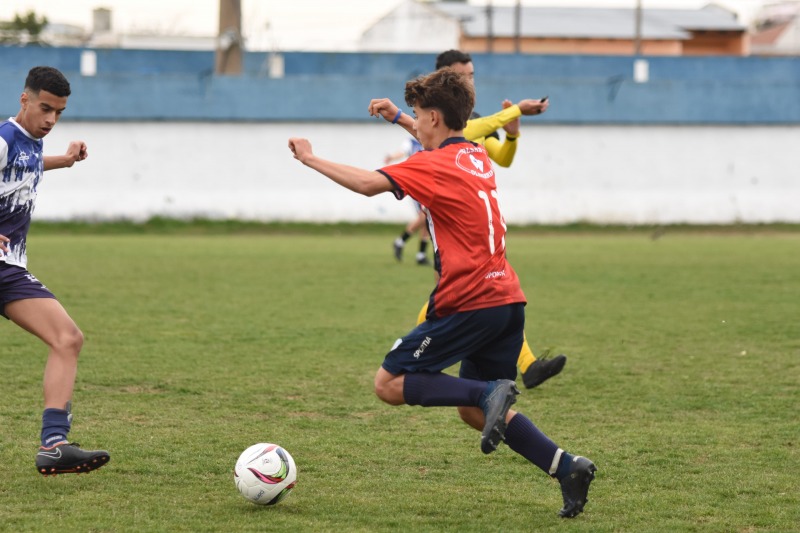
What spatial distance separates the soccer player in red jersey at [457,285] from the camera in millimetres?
4371

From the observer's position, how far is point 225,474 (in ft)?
16.5

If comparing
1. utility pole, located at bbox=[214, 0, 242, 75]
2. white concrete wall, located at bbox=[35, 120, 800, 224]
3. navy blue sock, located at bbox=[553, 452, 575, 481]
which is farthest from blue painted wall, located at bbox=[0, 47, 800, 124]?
navy blue sock, located at bbox=[553, 452, 575, 481]

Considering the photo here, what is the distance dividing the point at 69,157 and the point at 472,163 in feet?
7.56

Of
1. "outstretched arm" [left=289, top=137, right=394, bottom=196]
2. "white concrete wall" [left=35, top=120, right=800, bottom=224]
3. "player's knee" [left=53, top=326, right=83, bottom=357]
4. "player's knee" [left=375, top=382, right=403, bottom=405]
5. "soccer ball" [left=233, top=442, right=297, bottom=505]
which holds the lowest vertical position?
"white concrete wall" [left=35, top=120, right=800, bottom=224]

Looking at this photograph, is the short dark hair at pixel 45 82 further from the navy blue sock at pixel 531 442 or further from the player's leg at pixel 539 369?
the player's leg at pixel 539 369

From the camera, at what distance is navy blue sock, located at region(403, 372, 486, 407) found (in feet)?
14.5

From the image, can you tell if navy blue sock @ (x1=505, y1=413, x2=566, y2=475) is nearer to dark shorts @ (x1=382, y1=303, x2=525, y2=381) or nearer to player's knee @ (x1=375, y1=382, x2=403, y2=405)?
dark shorts @ (x1=382, y1=303, x2=525, y2=381)

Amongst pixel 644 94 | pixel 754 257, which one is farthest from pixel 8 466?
pixel 644 94

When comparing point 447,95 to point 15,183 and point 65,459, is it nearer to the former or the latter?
point 15,183

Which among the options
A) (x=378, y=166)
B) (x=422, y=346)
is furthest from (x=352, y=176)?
(x=378, y=166)

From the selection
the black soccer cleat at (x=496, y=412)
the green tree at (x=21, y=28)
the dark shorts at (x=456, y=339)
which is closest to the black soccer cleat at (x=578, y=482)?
the black soccer cleat at (x=496, y=412)

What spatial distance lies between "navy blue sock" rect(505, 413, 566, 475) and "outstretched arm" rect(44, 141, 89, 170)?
270 centimetres

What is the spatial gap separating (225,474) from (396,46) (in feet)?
188

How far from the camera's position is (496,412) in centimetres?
421
